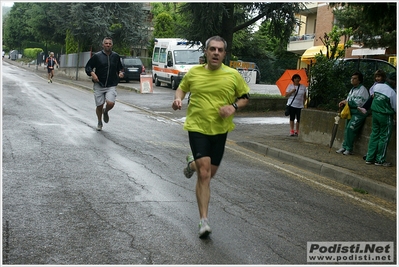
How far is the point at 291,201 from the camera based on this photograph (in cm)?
781

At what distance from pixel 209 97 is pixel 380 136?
5665mm

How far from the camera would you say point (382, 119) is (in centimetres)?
1086

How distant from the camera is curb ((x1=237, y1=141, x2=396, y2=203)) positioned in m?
8.91

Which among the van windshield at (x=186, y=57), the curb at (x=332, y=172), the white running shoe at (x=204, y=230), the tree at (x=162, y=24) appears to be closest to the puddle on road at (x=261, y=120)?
the curb at (x=332, y=172)

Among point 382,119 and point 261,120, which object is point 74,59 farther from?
point 382,119

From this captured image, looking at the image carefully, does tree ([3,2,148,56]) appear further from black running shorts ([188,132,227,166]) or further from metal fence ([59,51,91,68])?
black running shorts ([188,132,227,166])

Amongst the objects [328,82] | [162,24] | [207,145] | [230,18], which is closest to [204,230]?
[207,145]

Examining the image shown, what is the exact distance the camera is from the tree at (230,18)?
21.3 m

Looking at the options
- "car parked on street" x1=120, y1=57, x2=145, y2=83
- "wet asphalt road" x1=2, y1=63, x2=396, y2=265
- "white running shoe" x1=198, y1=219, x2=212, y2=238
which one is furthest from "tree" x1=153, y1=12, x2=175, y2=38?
"white running shoe" x1=198, y1=219, x2=212, y2=238

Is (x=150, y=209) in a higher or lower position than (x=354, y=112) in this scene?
lower

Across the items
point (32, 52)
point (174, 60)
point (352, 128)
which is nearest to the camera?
point (352, 128)

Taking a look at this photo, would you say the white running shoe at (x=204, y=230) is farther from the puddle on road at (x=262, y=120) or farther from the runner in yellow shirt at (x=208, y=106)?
the puddle on road at (x=262, y=120)

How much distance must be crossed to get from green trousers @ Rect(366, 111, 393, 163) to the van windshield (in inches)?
948

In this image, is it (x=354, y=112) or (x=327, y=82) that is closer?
(x=354, y=112)
